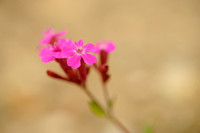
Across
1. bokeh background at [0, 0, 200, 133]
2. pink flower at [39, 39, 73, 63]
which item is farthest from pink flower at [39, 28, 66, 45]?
bokeh background at [0, 0, 200, 133]

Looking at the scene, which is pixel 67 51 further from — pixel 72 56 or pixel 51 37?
pixel 51 37

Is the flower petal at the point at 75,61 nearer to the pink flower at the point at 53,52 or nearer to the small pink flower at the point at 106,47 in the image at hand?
the pink flower at the point at 53,52

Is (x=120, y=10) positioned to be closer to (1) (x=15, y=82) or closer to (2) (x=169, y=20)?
(2) (x=169, y=20)

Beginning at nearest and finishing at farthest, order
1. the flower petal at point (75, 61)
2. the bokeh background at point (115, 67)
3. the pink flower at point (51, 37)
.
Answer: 1. the flower petal at point (75, 61)
2. the pink flower at point (51, 37)
3. the bokeh background at point (115, 67)

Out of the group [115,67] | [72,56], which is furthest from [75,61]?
[115,67]

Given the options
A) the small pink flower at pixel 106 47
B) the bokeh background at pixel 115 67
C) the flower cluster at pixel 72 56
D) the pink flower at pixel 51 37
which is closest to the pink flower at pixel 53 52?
the flower cluster at pixel 72 56
